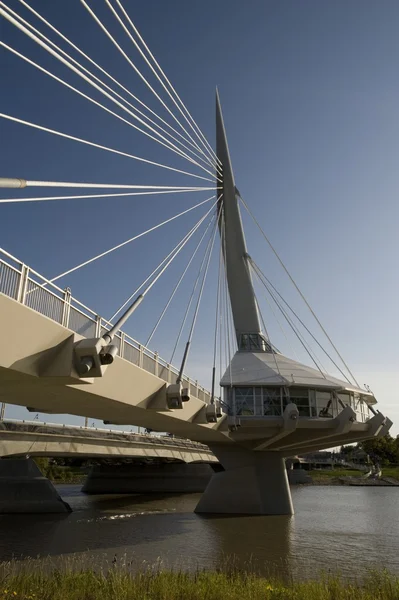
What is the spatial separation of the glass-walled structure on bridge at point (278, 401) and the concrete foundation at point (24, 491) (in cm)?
1490

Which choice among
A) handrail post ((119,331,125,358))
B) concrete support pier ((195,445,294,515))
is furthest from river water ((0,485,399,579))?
handrail post ((119,331,125,358))

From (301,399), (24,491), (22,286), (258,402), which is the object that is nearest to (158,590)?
(22,286)

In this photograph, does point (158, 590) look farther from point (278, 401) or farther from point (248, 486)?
point (248, 486)

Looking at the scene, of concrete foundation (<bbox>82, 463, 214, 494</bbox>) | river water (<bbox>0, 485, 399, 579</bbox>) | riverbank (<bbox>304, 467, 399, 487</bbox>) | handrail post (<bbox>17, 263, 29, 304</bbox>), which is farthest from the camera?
riverbank (<bbox>304, 467, 399, 487</bbox>)

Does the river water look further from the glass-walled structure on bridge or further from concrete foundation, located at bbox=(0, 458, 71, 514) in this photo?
the glass-walled structure on bridge

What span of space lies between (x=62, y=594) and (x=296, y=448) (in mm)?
33641

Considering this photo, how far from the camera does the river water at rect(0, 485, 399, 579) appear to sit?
19672 mm

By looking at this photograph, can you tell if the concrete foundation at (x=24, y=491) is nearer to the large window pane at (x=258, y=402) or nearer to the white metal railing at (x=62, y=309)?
the large window pane at (x=258, y=402)

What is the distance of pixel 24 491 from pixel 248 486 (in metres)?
16.5

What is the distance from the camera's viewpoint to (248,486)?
37750 millimetres

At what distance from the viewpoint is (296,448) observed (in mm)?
42250

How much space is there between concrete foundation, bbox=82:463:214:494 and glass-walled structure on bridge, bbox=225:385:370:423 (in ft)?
127

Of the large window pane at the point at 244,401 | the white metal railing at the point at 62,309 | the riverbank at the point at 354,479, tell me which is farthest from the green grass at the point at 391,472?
the white metal railing at the point at 62,309

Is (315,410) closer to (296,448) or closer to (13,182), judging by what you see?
(296,448)
